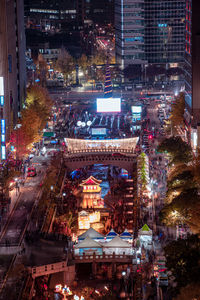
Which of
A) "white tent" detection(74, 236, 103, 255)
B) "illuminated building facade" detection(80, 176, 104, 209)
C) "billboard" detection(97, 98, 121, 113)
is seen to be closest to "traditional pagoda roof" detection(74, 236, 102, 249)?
"white tent" detection(74, 236, 103, 255)

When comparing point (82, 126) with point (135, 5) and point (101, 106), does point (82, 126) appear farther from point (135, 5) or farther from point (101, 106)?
point (135, 5)

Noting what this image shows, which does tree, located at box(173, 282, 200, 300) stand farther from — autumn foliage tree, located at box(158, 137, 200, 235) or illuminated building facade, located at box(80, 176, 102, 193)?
illuminated building facade, located at box(80, 176, 102, 193)

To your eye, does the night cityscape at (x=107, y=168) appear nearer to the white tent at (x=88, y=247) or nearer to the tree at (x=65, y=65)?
the white tent at (x=88, y=247)

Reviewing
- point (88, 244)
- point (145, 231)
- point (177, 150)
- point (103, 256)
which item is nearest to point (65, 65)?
point (177, 150)

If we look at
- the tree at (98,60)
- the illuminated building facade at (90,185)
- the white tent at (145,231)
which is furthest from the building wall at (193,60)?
the tree at (98,60)

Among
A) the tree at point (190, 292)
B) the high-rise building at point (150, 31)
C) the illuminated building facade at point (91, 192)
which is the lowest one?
the illuminated building facade at point (91, 192)

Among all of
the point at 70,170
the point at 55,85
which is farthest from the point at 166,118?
the point at 55,85

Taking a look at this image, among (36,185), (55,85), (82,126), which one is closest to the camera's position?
(36,185)
